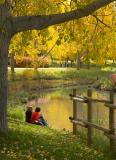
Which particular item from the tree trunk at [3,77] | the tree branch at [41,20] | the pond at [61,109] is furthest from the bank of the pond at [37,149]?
the pond at [61,109]

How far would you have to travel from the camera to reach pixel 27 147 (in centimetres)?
1148

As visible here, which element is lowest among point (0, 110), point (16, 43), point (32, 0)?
point (0, 110)

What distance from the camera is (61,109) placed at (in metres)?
29.5

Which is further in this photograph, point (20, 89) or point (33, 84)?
point (33, 84)

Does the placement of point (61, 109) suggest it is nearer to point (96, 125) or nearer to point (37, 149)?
point (96, 125)

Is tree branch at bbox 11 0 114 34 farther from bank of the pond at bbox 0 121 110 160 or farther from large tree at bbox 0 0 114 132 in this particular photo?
bank of the pond at bbox 0 121 110 160

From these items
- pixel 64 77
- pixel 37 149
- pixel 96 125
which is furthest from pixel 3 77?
pixel 64 77

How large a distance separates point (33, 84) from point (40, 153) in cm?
3194

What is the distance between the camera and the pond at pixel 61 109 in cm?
2239

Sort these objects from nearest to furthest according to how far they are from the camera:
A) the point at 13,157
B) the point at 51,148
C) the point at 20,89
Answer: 1. the point at 13,157
2. the point at 51,148
3. the point at 20,89

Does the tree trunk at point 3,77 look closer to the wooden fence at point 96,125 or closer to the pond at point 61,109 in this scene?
the wooden fence at point 96,125

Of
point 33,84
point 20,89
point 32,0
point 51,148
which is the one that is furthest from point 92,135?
point 33,84

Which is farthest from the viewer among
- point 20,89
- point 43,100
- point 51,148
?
point 20,89

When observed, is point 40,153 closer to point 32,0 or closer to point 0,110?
point 0,110
